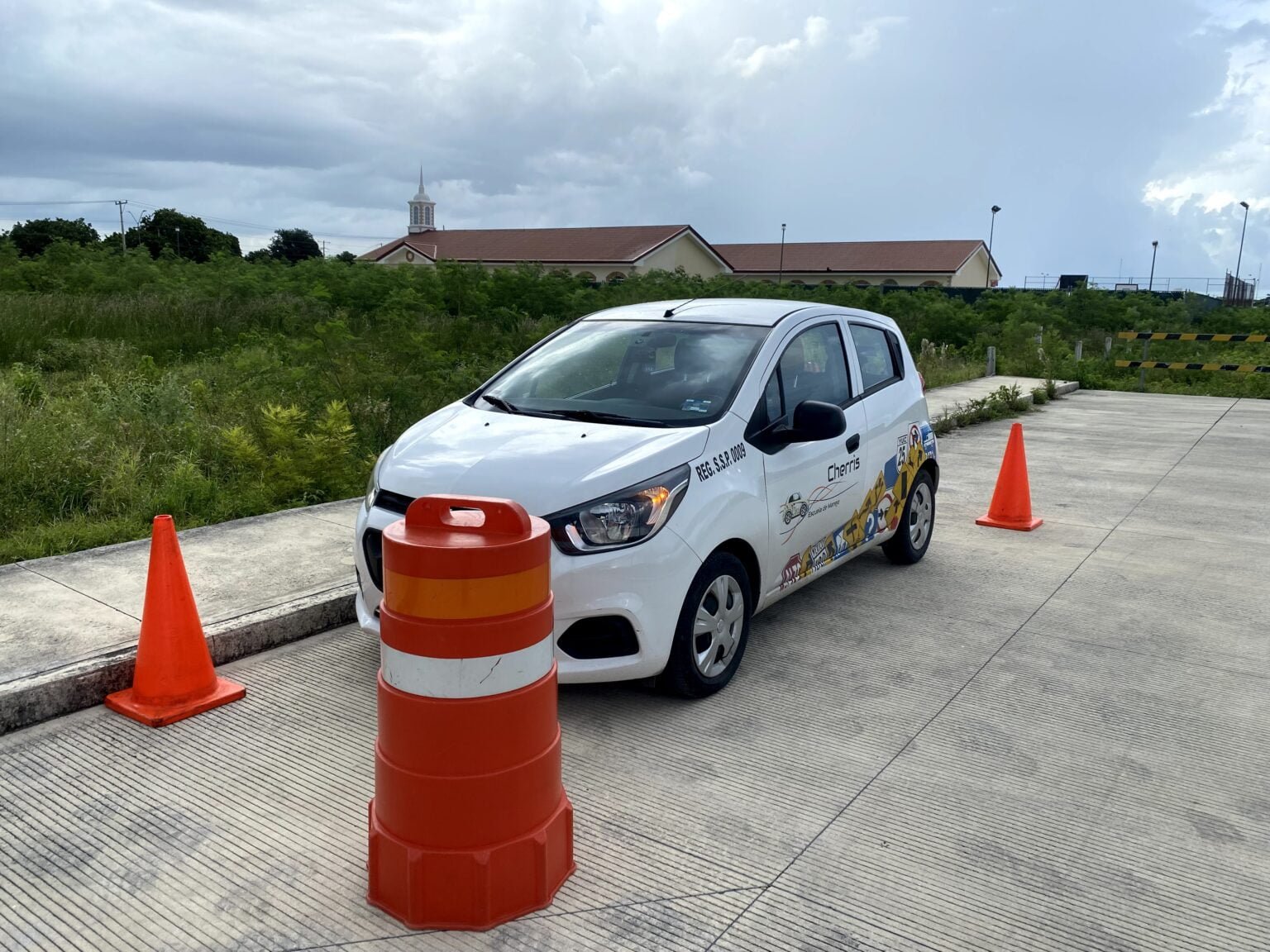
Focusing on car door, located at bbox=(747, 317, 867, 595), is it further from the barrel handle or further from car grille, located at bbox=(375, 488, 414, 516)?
the barrel handle

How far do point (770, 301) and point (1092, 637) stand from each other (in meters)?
2.58

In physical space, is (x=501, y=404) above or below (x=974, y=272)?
below

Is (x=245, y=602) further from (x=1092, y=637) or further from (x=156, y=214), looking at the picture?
(x=156, y=214)

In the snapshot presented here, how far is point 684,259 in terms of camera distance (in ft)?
219

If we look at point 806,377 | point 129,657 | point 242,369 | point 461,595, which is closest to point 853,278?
point 242,369

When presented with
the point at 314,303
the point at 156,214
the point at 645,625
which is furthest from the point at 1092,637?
the point at 156,214

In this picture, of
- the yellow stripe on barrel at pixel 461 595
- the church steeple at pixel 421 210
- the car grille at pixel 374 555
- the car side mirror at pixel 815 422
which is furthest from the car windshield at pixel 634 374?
the church steeple at pixel 421 210

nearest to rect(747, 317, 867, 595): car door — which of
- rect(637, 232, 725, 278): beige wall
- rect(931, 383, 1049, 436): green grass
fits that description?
rect(931, 383, 1049, 436): green grass

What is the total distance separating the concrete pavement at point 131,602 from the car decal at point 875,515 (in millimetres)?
2365

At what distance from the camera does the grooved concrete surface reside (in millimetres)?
2855

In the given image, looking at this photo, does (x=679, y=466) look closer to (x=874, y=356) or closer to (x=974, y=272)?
(x=874, y=356)

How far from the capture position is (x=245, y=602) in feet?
16.5

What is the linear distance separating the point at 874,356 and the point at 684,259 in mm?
62304

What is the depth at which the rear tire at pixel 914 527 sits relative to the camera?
6.43 metres
